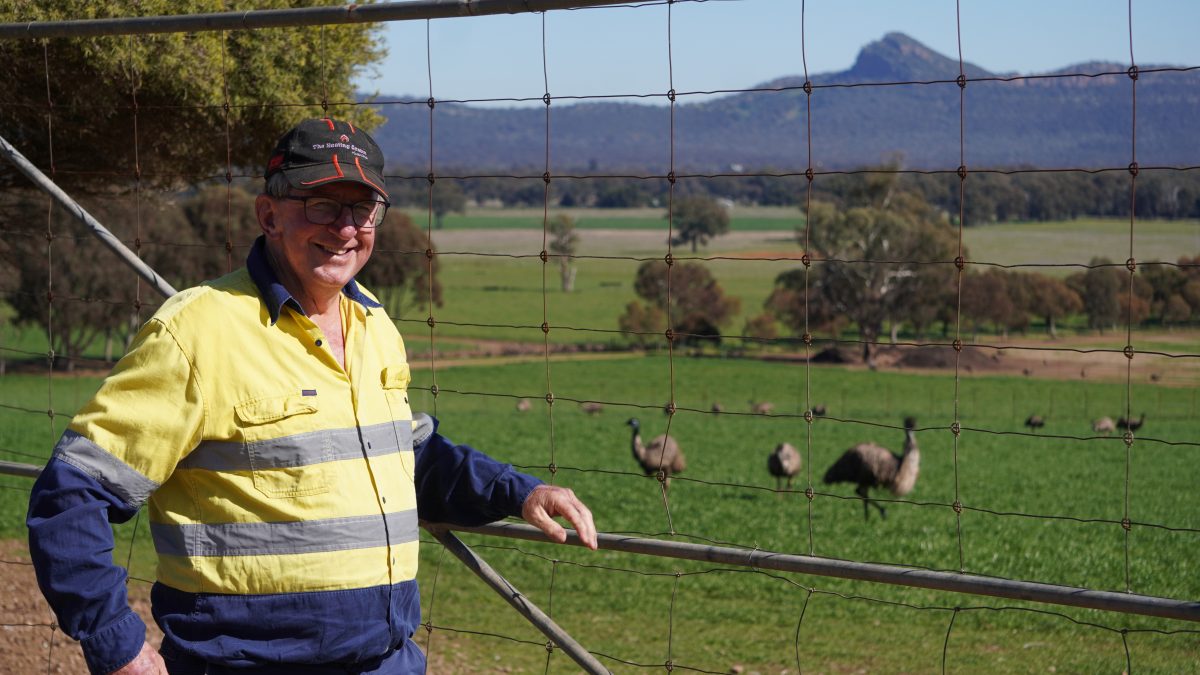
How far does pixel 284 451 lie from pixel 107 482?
0.38 metres

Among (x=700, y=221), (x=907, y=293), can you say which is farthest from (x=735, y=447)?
(x=700, y=221)

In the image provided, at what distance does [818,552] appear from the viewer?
1387cm

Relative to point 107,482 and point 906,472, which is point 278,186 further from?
point 906,472

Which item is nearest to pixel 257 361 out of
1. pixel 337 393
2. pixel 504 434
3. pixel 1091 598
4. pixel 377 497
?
pixel 337 393

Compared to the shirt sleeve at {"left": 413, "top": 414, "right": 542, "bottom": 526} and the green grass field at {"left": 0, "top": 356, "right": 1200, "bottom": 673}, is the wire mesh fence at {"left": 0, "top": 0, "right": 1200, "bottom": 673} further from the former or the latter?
the shirt sleeve at {"left": 413, "top": 414, "right": 542, "bottom": 526}

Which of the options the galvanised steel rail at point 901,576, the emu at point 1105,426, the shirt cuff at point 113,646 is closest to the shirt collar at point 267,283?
the shirt cuff at point 113,646

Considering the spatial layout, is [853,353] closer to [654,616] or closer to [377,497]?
[654,616]

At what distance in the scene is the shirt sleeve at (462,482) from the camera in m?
3.46

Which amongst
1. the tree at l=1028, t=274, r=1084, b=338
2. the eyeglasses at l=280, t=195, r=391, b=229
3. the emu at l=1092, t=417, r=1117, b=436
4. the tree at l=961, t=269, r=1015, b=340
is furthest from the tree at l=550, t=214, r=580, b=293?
the eyeglasses at l=280, t=195, r=391, b=229

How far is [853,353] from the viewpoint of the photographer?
73.7 m

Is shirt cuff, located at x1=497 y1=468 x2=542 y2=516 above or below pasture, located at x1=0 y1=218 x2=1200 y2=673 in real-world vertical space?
above

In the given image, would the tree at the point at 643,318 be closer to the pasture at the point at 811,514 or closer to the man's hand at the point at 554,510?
the pasture at the point at 811,514

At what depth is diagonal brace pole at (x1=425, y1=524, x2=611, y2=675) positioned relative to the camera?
4.06 meters

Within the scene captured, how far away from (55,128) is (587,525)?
6.14m
